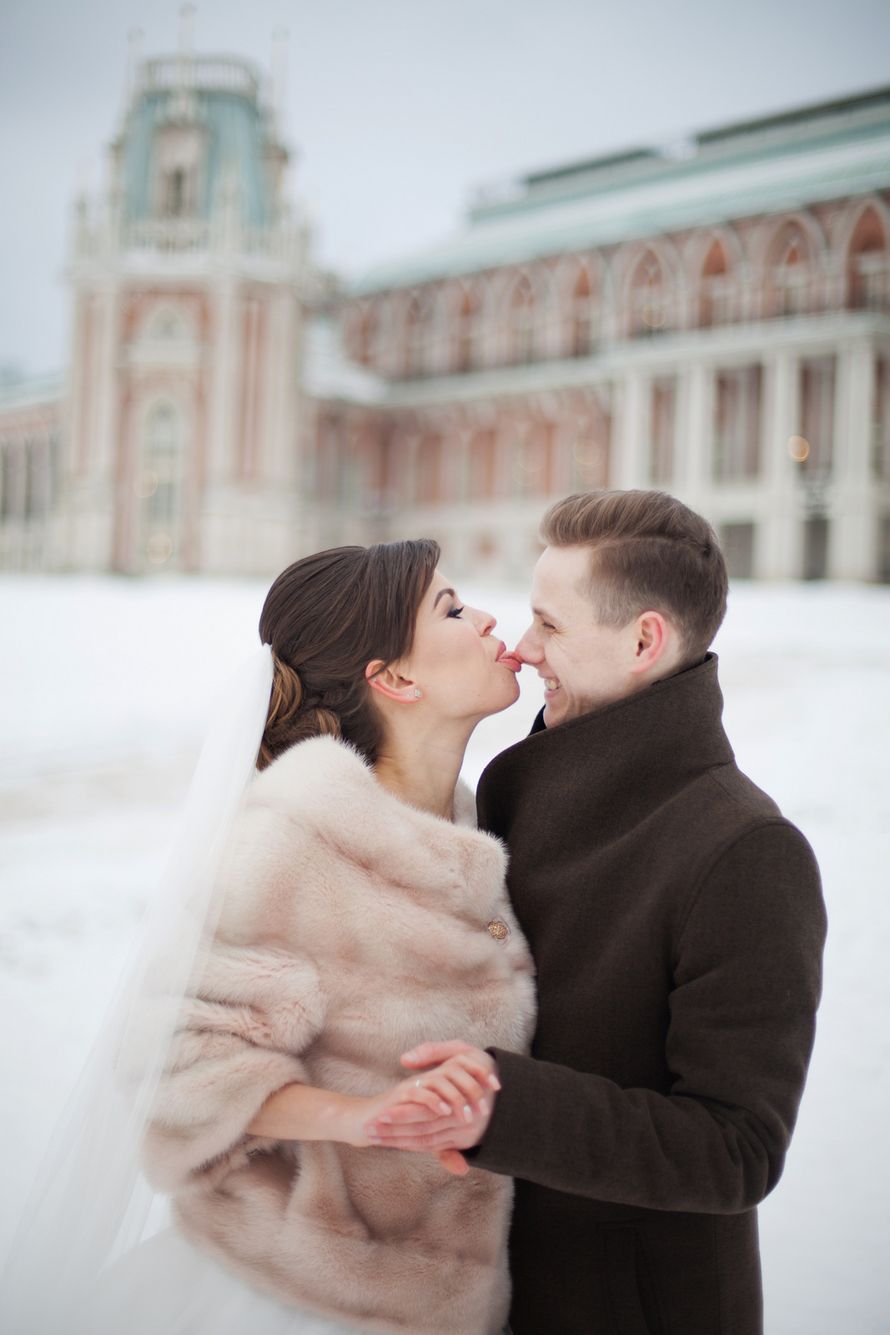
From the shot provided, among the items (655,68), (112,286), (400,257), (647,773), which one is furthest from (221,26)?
(647,773)

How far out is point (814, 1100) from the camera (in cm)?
314

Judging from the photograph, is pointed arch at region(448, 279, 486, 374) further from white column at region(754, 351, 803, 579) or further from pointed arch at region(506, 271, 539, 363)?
white column at region(754, 351, 803, 579)

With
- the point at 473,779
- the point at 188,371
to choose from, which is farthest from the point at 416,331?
the point at 473,779

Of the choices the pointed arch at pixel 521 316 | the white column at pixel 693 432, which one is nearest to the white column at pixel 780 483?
the white column at pixel 693 432

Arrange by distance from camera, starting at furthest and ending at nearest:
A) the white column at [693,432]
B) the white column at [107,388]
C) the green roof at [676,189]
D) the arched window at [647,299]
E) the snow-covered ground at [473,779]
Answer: the white column at [107,388]
the arched window at [647,299]
the white column at [693,432]
the green roof at [676,189]
the snow-covered ground at [473,779]

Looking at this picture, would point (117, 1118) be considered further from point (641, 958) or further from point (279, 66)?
point (279, 66)

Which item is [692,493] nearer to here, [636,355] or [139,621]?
[636,355]

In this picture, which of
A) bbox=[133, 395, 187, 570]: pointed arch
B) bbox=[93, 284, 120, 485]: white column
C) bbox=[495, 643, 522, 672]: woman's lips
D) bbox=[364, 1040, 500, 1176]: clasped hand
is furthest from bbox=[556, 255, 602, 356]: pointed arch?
bbox=[364, 1040, 500, 1176]: clasped hand

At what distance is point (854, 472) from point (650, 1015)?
9038 millimetres

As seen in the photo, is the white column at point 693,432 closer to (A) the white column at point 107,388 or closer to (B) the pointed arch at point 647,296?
(B) the pointed arch at point 647,296

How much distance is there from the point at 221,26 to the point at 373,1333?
1003 centimetres

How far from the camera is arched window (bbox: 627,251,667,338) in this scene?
1405 cm

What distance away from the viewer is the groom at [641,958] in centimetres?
114

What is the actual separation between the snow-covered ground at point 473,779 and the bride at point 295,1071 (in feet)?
5.24
